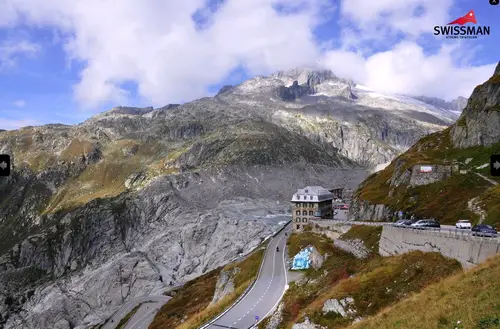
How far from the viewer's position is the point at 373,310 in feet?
123

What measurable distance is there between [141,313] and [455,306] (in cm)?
10667

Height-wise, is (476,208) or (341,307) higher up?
(476,208)

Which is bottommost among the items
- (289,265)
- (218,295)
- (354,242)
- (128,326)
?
(128,326)

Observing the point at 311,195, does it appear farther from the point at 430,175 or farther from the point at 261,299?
the point at 261,299

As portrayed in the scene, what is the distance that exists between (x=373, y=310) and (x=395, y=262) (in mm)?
10449

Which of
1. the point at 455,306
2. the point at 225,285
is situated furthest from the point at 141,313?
the point at 455,306

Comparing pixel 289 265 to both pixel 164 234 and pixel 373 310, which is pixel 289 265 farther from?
pixel 164 234

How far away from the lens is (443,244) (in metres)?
42.2

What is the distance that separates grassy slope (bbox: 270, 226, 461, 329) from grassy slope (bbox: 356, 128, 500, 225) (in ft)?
63.2

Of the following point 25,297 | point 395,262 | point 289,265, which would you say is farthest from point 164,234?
point 395,262

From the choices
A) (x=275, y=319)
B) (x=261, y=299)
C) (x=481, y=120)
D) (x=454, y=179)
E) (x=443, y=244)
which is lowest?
(x=261, y=299)

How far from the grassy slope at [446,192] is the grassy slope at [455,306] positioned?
94.9 feet

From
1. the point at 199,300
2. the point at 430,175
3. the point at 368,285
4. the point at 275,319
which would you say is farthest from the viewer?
the point at 199,300

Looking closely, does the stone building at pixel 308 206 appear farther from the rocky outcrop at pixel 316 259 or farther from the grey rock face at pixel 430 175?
the rocky outcrop at pixel 316 259
